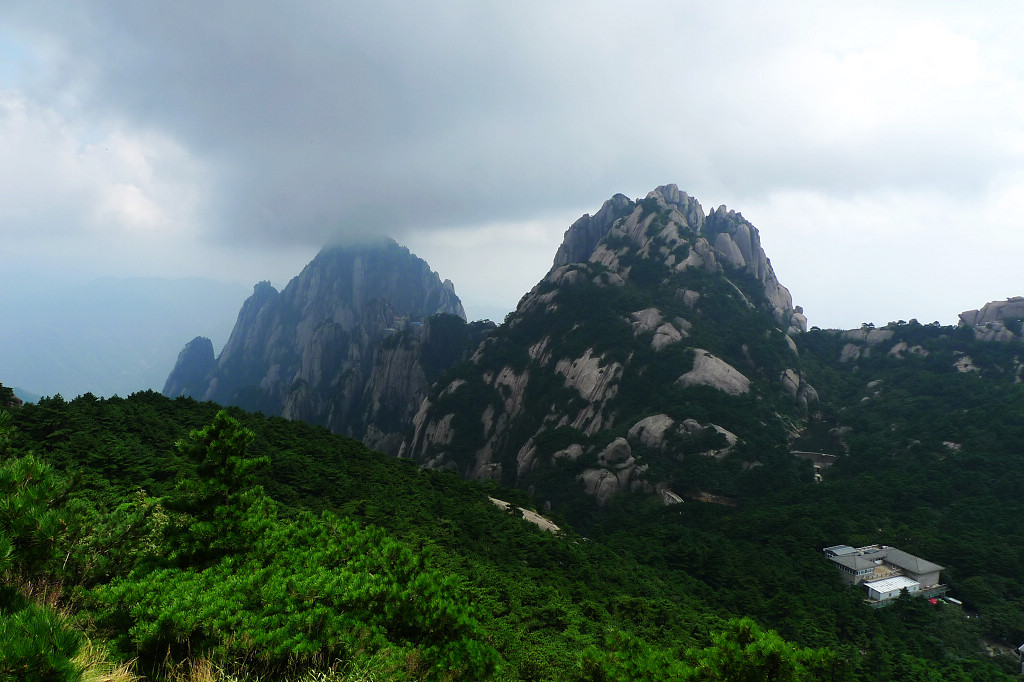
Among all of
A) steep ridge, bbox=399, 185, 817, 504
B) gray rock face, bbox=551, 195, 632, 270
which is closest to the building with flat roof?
steep ridge, bbox=399, 185, 817, 504

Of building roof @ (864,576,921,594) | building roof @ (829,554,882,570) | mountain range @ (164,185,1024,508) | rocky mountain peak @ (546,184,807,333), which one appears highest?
rocky mountain peak @ (546,184,807,333)

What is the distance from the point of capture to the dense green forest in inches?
349

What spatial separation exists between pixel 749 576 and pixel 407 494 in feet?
98.5

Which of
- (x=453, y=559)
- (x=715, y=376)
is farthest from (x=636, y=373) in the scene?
(x=453, y=559)

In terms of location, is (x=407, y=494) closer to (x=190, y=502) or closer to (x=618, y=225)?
(x=190, y=502)

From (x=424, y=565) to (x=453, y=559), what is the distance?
474 inches

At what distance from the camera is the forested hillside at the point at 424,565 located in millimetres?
8852

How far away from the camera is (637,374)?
82.8 metres

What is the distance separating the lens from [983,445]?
56.2 metres

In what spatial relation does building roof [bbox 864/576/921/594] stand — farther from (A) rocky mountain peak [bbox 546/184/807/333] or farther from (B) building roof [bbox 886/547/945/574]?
(A) rocky mountain peak [bbox 546/184/807/333]

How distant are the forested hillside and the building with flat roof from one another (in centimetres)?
179

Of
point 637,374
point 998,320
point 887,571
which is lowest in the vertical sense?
point 887,571

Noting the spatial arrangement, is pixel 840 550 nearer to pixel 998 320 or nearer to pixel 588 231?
pixel 998 320

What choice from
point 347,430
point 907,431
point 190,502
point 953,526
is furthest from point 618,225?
point 190,502
